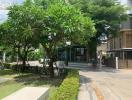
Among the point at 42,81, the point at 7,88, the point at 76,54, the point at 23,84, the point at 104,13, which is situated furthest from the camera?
the point at 76,54

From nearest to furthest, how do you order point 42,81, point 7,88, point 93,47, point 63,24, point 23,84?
1. point 7,88
2. point 63,24
3. point 23,84
4. point 42,81
5. point 93,47

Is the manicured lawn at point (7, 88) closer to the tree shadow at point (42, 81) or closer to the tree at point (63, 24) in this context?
the tree shadow at point (42, 81)

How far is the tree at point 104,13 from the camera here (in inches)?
1702

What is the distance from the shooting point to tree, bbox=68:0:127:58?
43.2m

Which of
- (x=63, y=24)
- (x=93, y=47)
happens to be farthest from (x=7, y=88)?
(x=93, y=47)

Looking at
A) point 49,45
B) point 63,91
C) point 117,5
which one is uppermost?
point 117,5

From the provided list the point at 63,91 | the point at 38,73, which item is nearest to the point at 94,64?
the point at 38,73

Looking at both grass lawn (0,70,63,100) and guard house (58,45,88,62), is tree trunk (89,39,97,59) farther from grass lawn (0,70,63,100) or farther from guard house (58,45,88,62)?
grass lawn (0,70,63,100)

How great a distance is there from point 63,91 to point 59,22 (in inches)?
461

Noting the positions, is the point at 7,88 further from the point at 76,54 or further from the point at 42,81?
the point at 76,54

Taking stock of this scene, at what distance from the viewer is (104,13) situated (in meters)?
43.5

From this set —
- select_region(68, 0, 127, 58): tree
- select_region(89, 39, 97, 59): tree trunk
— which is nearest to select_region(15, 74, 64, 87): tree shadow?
select_region(68, 0, 127, 58): tree

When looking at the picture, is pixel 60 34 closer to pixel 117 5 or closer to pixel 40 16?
pixel 40 16

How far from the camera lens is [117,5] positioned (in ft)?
147
